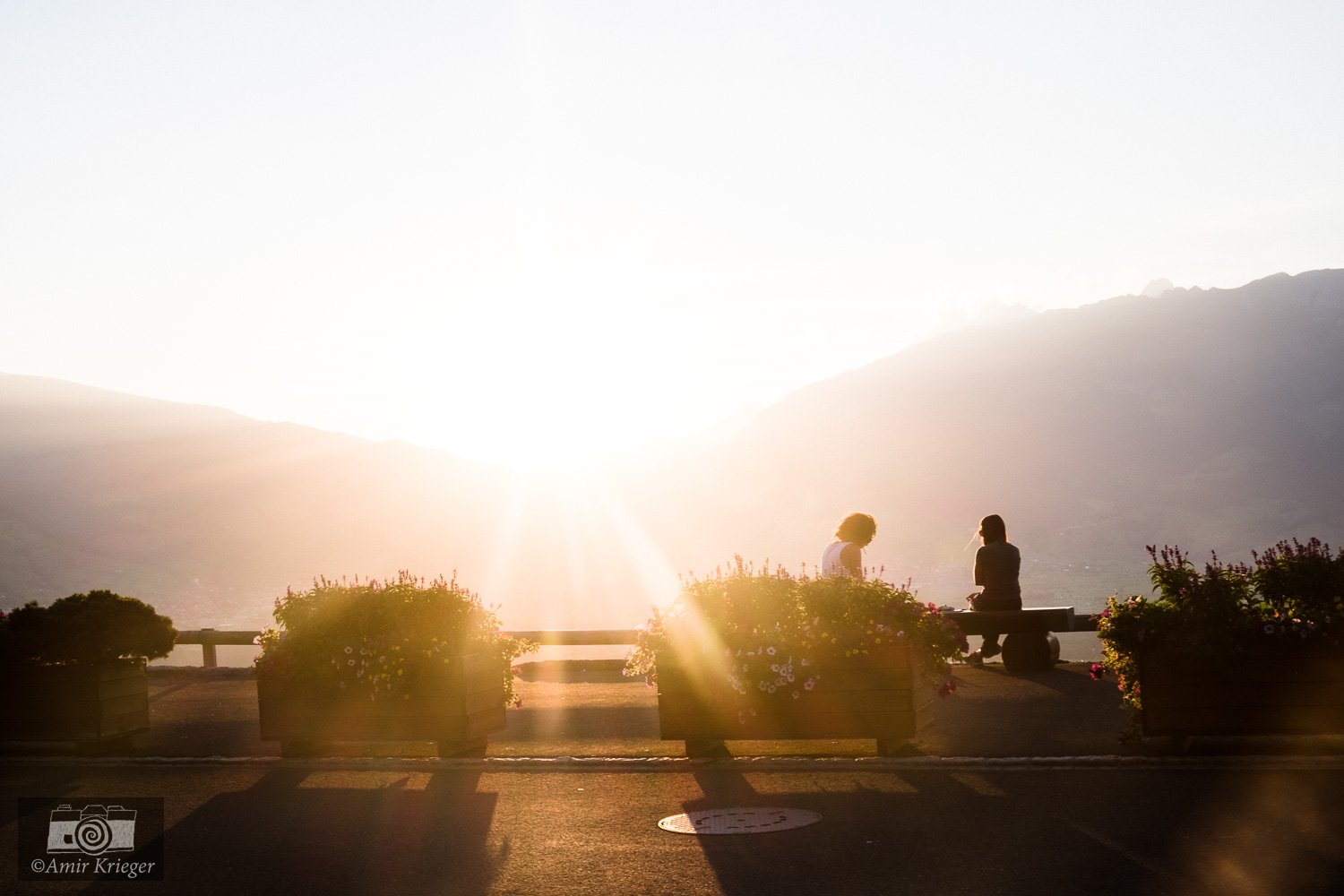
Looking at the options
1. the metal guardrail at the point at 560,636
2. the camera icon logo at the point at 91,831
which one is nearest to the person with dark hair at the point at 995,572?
the metal guardrail at the point at 560,636

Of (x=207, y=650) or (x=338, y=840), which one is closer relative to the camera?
(x=338, y=840)

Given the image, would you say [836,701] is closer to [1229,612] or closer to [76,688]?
[1229,612]

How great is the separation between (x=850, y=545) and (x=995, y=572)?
4.50 meters

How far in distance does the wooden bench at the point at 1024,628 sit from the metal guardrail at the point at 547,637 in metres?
4.91

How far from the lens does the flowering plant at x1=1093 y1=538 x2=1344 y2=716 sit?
977 cm

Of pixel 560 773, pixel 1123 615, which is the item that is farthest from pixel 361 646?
pixel 1123 615

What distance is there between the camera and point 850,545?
14281mm

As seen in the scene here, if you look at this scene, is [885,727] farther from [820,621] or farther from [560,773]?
[560,773]

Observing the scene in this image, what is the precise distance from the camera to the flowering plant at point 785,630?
10.8 metres

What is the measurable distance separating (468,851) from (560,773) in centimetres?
282

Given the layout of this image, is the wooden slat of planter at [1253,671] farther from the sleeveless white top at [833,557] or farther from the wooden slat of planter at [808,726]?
the sleeveless white top at [833,557]

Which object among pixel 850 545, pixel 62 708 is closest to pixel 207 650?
pixel 62 708

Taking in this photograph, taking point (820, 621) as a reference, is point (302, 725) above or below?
below

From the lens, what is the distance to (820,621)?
35.8 feet
